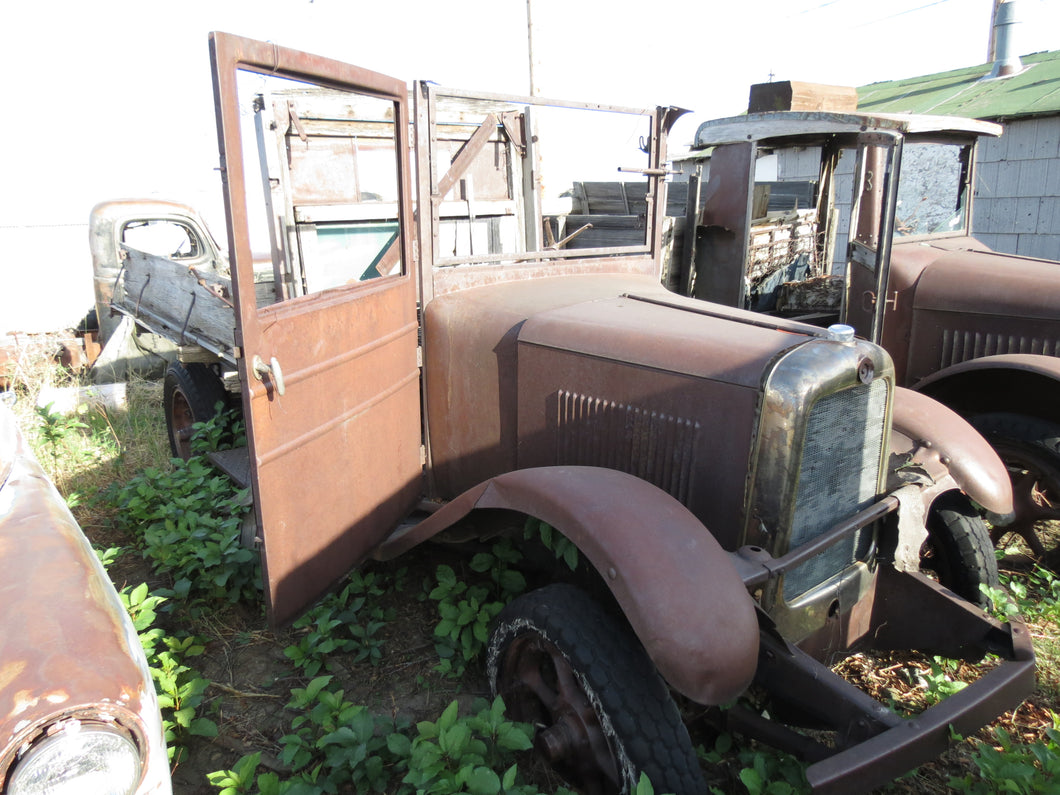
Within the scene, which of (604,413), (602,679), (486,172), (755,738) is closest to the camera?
(602,679)

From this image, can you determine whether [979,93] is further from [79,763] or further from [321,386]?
[79,763]

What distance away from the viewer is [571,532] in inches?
74.3

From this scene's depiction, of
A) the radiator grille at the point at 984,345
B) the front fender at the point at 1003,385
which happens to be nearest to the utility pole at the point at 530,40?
the radiator grille at the point at 984,345

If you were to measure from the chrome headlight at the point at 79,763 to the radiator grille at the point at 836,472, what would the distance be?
1.70 m

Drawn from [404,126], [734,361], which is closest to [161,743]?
[734,361]

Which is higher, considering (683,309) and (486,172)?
(486,172)

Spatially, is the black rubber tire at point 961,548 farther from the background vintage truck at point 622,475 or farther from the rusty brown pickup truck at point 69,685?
the rusty brown pickup truck at point 69,685

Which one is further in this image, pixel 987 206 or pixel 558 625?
pixel 987 206

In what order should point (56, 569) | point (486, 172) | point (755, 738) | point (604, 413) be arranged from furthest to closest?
1. point (486, 172)
2. point (604, 413)
3. point (755, 738)
4. point (56, 569)

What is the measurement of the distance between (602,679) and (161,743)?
1.01 meters

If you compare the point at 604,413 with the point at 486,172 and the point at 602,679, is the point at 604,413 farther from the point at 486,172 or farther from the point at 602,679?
the point at 486,172

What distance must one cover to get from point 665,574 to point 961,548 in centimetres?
163

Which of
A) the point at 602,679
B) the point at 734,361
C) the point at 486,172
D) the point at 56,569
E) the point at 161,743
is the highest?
the point at 486,172

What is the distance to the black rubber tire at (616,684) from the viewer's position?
1786mm
